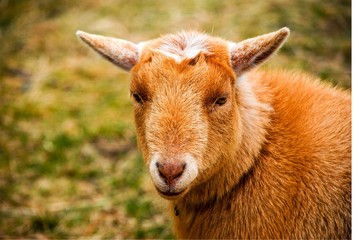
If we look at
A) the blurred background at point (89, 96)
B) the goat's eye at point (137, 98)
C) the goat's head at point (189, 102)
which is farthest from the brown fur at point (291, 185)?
the blurred background at point (89, 96)

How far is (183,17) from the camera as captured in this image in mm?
9539

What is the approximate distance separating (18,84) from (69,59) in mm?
1017

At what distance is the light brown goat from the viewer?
3.66 metres

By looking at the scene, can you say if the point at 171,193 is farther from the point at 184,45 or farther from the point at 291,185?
the point at 184,45

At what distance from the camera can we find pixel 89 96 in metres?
8.16

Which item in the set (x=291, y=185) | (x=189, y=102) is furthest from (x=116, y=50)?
(x=291, y=185)

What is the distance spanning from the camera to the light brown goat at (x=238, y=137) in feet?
12.0

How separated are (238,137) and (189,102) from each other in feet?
1.76

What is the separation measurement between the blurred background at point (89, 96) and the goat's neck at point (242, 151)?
3.98ft

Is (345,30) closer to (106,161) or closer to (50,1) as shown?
(106,161)

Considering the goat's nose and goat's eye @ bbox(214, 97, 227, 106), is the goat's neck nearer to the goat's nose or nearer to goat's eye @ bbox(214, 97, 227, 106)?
goat's eye @ bbox(214, 97, 227, 106)

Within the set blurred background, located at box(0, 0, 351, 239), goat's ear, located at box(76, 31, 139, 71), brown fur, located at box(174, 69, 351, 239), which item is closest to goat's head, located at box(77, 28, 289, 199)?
goat's ear, located at box(76, 31, 139, 71)

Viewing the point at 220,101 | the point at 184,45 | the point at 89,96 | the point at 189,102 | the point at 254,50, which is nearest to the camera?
the point at 189,102

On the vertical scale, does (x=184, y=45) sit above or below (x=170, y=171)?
above
